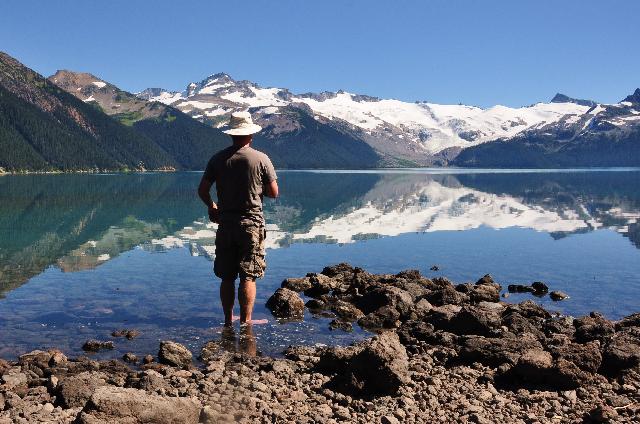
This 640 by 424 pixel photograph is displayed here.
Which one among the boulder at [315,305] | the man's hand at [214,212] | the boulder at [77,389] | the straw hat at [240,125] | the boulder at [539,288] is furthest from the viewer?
the boulder at [539,288]

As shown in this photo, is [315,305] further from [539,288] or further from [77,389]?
[77,389]

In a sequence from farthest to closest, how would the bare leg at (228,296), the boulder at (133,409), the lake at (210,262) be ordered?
the lake at (210,262) → the bare leg at (228,296) → the boulder at (133,409)

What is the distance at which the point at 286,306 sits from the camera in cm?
1602

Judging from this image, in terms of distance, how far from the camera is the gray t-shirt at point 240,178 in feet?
42.0

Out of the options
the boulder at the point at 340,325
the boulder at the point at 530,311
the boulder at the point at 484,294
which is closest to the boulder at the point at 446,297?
the boulder at the point at 484,294

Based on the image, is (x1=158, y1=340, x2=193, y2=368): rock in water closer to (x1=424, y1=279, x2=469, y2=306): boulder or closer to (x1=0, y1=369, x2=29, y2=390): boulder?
(x1=0, y1=369, x2=29, y2=390): boulder

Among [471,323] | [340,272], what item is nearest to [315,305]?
[471,323]

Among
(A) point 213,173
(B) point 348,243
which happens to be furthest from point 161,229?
(A) point 213,173

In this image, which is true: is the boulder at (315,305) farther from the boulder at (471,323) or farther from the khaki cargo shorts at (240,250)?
the khaki cargo shorts at (240,250)

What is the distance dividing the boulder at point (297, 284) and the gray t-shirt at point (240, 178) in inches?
274

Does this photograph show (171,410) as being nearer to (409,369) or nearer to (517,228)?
(409,369)

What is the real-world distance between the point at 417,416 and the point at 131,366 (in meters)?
5.43

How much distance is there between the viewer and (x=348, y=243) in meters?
33.8

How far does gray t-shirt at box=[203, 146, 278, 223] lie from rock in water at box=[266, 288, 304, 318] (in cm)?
370
